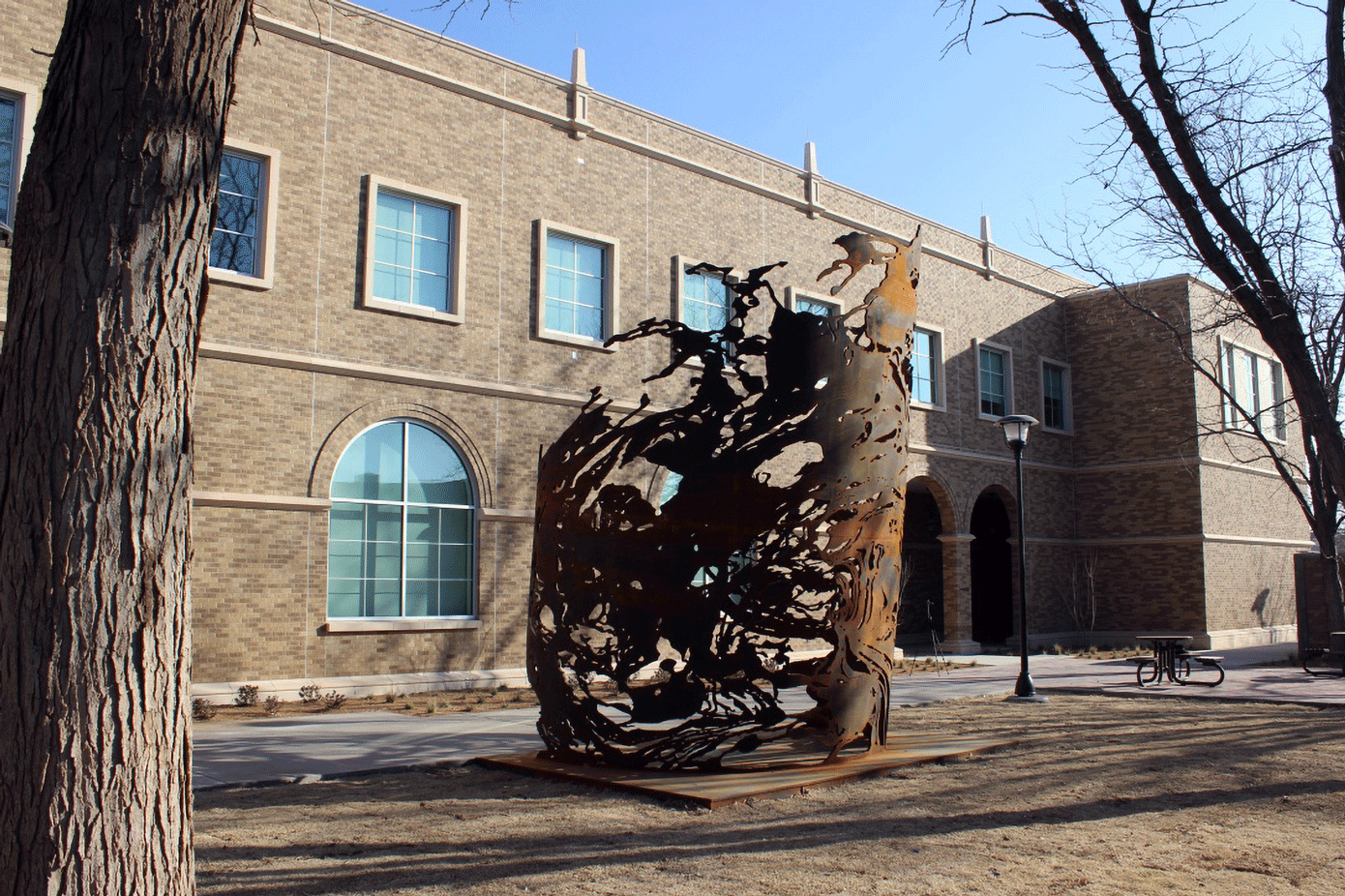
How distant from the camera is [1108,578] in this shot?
27.4 metres

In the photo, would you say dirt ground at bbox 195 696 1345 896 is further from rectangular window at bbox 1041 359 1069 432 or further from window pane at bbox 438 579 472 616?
rectangular window at bbox 1041 359 1069 432

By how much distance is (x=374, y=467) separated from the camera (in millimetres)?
15508

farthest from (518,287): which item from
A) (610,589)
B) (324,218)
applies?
(610,589)

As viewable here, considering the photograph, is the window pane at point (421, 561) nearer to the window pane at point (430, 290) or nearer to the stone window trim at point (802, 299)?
the window pane at point (430, 290)

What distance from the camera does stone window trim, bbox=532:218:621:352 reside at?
57.3 ft

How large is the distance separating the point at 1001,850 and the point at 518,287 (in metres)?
13.1

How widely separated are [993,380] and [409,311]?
627 inches

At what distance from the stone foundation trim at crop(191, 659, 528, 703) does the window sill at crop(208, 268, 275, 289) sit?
5.02m

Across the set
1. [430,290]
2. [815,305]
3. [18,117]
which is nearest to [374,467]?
[430,290]

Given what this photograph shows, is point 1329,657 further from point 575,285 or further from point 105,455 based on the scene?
point 105,455

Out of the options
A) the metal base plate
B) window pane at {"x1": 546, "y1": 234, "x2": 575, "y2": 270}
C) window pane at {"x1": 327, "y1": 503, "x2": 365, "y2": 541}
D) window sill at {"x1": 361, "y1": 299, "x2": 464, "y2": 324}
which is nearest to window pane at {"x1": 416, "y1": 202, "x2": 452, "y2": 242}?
window sill at {"x1": 361, "y1": 299, "x2": 464, "y2": 324}

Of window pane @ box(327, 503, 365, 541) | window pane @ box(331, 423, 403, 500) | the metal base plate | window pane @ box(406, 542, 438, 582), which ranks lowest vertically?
the metal base plate

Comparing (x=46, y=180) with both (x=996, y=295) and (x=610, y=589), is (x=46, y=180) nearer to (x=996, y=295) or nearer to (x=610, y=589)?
(x=610, y=589)

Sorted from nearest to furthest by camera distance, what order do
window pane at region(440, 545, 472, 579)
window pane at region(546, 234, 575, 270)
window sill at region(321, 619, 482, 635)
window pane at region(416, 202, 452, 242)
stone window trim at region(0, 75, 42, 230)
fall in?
stone window trim at region(0, 75, 42, 230) < window sill at region(321, 619, 482, 635) < window pane at region(440, 545, 472, 579) < window pane at region(416, 202, 452, 242) < window pane at region(546, 234, 575, 270)
